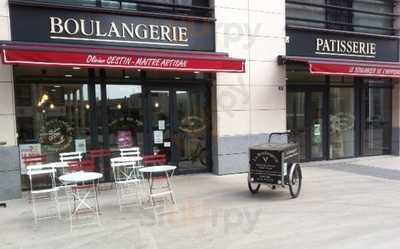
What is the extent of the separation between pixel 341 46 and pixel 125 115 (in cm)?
659

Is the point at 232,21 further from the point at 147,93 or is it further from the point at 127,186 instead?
the point at 127,186

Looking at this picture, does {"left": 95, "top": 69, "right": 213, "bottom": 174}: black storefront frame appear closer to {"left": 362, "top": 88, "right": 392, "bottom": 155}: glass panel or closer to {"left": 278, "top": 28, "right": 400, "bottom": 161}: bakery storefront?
{"left": 278, "top": 28, "right": 400, "bottom": 161}: bakery storefront

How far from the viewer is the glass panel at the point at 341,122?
12086mm

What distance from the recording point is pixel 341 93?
12172 millimetres

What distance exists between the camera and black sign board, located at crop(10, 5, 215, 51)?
7684 mm

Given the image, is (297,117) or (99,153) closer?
(99,153)

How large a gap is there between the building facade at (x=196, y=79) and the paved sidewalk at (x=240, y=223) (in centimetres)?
157

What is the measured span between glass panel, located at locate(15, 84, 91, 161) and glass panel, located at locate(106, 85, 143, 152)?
527 millimetres

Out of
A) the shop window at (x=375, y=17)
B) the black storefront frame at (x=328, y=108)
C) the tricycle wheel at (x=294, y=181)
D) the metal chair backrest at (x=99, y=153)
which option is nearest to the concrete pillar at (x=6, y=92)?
the metal chair backrest at (x=99, y=153)

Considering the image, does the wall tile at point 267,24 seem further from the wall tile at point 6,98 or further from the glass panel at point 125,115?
the wall tile at point 6,98

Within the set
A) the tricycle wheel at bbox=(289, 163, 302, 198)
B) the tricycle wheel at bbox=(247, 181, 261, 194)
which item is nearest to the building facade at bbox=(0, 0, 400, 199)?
the tricycle wheel at bbox=(247, 181, 261, 194)

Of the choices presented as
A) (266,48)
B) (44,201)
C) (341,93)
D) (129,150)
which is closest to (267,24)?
(266,48)

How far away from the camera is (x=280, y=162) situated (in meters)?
7.05

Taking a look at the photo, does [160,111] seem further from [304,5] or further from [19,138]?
[304,5]
